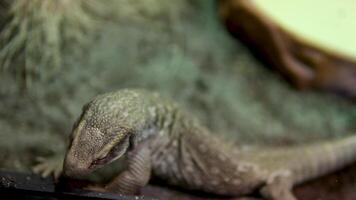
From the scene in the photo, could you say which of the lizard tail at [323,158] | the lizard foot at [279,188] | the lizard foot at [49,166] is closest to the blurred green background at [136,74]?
the lizard foot at [49,166]

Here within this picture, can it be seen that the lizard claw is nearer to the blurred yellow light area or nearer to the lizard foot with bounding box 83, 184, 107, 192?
the lizard foot with bounding box 83, 184, 107, 192

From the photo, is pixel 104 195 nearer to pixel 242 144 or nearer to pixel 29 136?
pixel 29 136

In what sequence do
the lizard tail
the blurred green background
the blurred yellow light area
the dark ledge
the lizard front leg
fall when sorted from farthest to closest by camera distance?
the blurred yellow light area < the lizard tail < the blurred green background < the lizard front leg < the dark ledge

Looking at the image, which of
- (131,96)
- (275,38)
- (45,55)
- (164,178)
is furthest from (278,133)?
(45,55)

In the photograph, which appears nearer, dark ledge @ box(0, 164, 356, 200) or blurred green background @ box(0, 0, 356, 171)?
dark ledge @ box(0, 164, 356, 200)

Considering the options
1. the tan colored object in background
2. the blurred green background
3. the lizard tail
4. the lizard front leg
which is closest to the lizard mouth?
the lizard front leg

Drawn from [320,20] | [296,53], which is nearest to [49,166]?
[296,53]

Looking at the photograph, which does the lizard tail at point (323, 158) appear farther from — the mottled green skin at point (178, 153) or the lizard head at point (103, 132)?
the lizard head at point (103, 132)

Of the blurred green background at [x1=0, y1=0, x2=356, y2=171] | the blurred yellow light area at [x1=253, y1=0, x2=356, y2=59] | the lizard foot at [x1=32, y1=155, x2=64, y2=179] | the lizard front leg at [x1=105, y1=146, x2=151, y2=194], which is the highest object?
the blurred yellow light area at [x1=253, y1=0, x2=356, y2=59]

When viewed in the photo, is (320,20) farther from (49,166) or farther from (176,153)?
(49,166)
